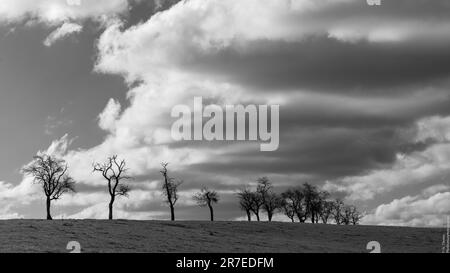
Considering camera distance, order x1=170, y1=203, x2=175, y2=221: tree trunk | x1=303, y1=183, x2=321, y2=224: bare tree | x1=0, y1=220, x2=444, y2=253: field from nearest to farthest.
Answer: x1=0, y1=220, x2=444, y2=253: field, x1=170, y1=203, x2=175, y2=221: tree trunk, x1=303, y1=183, x2=321, y2=224: bare tree

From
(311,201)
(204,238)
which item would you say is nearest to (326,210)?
(311,201)

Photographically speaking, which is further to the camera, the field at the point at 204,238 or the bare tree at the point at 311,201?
the bare tree at the point at 311,201

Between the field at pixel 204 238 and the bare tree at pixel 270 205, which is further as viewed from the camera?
the bare tree at pixel 270 205

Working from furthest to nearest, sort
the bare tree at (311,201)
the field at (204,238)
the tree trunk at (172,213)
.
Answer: the bare tree at (311,201)
the tree trunk at (172,213)
the field at (204,238)

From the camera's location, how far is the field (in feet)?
126

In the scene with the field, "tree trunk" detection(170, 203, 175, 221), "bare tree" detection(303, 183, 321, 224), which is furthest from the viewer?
"bare tree" detection(303, 183, 321, 224)

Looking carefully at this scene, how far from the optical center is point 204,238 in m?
49.6

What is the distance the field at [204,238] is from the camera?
126ft

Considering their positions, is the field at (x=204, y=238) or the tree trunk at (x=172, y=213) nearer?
the field at (x=204, y=238)

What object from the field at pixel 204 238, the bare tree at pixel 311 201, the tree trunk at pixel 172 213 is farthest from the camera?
the bare tree at pixel 311 201

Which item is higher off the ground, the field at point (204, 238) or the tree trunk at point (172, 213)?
the tree trunk at point (172, 213)

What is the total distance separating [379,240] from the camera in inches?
2484

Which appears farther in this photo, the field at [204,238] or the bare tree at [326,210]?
the bare tree at [326,210]
